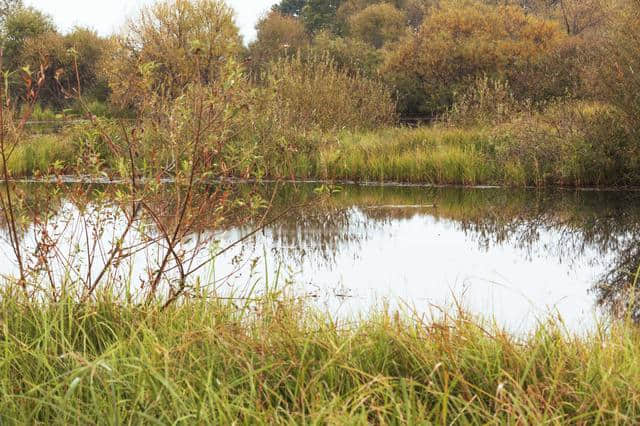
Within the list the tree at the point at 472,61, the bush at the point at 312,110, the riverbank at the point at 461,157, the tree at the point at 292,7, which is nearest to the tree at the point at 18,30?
the tree at the point at 472,61

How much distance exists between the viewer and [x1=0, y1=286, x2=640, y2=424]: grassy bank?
2.63m

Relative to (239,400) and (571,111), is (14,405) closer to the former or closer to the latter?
(239,400)

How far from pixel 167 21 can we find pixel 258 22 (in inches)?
814

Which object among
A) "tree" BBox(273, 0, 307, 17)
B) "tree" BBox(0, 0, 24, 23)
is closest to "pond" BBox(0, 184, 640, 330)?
"tree" BBox(0, 0, 24, 23)

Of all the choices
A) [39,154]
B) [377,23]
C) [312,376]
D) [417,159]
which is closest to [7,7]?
[377,23]

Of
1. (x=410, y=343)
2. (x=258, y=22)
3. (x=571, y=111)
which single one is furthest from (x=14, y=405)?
(x=258, y=22)

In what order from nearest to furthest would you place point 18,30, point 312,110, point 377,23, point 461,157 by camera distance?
1. point 461,157
2. point 312,110
3. point 18,30
4. point 377,23

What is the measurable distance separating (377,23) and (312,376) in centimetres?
4543

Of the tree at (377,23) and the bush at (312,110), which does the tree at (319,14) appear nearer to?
the tree at (377,23)

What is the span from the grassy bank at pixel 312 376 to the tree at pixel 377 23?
143ft

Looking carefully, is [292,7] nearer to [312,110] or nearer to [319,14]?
[319,14]

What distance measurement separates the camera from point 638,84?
1162 centimetres

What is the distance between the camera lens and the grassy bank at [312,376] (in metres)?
2.63

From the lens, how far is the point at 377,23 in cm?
4672
